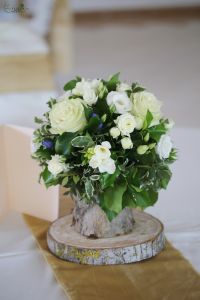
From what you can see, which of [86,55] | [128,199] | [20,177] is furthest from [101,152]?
[86,55]

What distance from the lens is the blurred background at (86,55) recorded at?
418cm

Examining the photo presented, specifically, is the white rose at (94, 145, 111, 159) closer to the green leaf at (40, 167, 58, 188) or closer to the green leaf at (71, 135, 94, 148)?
the green leaf at (71, 135, 94, 148)

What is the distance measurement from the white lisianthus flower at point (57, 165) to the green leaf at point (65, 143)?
18 millimetres

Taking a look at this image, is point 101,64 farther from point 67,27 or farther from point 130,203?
point 130,203

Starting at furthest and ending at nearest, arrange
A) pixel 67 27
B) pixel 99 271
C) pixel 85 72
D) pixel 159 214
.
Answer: pixel 85 72 → pixel 67 27 → pixel 159 214 → pixel 99 271

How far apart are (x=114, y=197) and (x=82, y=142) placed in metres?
0.14

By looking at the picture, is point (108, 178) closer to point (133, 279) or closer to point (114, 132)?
point (114, 132)

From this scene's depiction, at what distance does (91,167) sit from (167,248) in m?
0.27

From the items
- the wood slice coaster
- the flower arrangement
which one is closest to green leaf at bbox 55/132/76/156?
the flower arrangement

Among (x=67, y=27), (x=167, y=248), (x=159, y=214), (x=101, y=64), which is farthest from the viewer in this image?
(x=101, y=64)

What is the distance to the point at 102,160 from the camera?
1190 mm

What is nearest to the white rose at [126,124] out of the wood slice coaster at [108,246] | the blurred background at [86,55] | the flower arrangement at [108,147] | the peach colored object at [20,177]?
the flower arrangement at [108,147]

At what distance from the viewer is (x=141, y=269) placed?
3.97 ft

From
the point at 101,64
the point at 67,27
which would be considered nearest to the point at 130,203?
the point at 67,27
